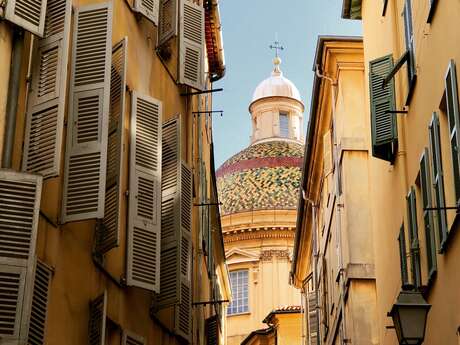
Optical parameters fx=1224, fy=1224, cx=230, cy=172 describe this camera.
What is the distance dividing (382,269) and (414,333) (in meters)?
8.85

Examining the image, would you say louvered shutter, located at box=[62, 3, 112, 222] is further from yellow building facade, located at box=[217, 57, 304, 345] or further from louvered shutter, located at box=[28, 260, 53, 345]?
yellow building facade, located at box=[217, 57, 304, 345]

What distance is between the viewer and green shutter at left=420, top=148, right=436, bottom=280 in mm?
14422

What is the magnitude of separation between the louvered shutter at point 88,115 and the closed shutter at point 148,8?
2.44 metres

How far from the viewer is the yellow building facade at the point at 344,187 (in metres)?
23.6

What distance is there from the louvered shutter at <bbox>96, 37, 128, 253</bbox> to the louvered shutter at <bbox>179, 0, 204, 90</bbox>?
4.35 meters

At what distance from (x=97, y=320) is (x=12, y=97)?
9.65ft

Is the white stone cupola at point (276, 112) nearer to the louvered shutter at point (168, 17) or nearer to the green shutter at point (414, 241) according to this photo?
the louvered shutter at point (168, 17)

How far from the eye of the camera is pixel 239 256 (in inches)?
2386

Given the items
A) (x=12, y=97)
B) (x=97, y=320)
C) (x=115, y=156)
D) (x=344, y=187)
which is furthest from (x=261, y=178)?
(x=12, y=97)

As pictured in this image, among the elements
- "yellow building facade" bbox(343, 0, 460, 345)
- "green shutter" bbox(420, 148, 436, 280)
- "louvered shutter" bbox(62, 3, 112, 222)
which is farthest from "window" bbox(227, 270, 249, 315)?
"louvered shutter" bbox(62, 3, 112, 222)

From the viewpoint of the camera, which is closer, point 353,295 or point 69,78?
point 69,78

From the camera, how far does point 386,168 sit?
19.3 meters

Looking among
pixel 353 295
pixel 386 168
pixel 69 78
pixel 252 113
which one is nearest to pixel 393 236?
pixel 386 168

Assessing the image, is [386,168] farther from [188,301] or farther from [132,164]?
[132,164]
